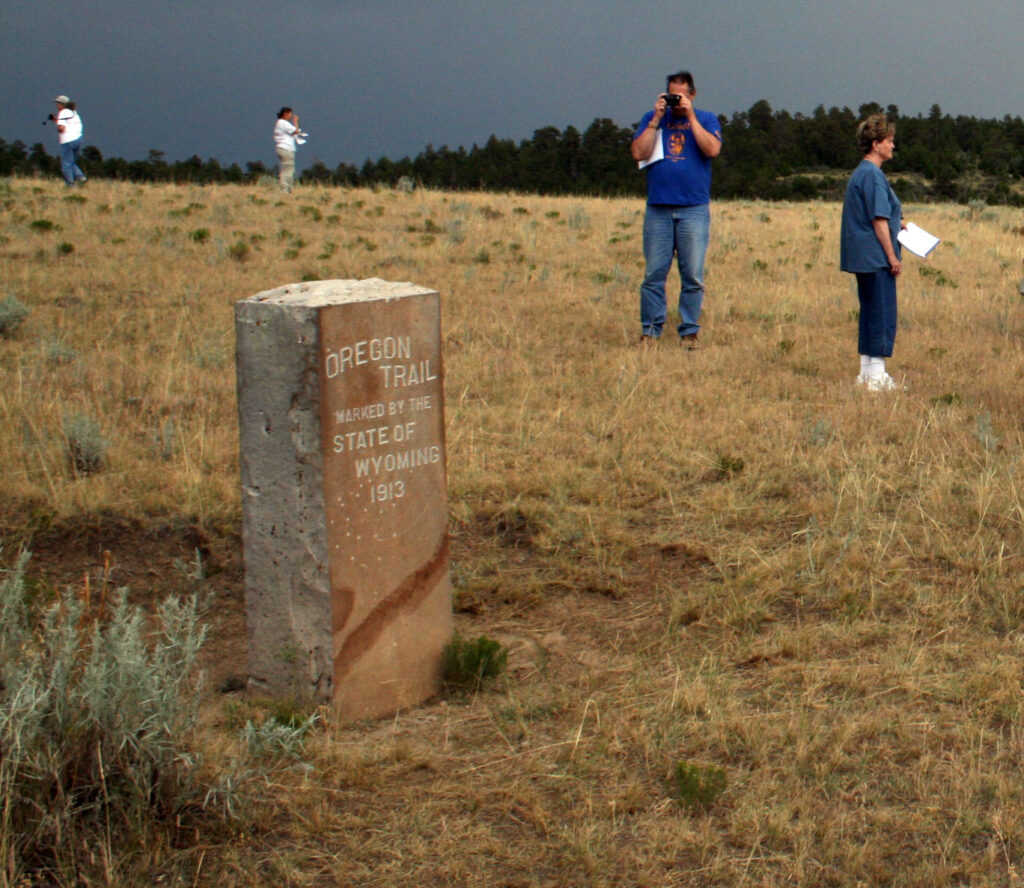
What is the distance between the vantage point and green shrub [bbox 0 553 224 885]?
10.3ft

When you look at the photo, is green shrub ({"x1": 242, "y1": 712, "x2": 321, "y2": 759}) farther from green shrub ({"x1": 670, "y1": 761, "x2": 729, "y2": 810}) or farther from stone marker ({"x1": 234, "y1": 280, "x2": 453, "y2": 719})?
green shrub ({"x1": 670, "y1": 761, "x2": 729, "y2": 810})

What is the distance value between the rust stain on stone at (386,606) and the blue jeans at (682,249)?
5154mm

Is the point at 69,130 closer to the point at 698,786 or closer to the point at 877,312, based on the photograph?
the point at 877,312

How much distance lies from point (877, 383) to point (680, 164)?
7.80 ft

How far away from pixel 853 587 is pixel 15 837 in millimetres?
3505

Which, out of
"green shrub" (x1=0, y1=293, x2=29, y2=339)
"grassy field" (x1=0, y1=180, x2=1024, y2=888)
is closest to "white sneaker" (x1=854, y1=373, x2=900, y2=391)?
"grassy field" (x1=0, y1=180, x2=1024, y2=888)

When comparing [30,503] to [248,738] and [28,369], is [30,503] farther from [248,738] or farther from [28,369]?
[248,738]

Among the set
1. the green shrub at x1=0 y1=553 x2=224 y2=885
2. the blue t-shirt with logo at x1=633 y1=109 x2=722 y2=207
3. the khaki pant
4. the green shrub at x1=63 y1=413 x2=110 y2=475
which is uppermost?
the khaki pant

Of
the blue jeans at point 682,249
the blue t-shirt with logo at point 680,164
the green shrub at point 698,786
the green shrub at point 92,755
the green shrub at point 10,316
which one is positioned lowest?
the green shrub at point 698,786

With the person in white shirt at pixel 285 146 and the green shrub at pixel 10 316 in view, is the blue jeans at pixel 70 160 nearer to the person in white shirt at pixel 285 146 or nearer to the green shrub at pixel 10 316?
the person in white shirt at pixel 285 146

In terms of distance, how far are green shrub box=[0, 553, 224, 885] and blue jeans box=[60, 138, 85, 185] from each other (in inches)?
671

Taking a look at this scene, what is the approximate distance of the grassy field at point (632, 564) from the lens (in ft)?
11.3

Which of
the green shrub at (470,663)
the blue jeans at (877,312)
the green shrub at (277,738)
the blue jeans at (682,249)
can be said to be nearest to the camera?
the green shrub at (277,738)

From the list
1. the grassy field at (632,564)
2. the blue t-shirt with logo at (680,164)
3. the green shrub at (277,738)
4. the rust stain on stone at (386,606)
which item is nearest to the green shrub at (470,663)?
the grassy field at (632,564)
